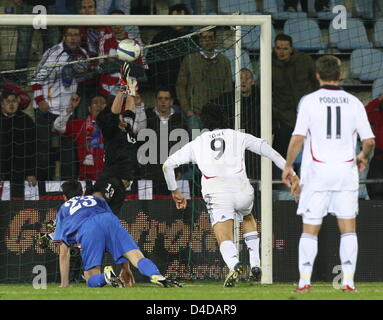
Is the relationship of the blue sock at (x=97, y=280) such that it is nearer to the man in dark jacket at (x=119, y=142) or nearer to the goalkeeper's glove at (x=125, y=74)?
the man in dark jacket at (x=119, y=142)

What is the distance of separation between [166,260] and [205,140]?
92.9 inches

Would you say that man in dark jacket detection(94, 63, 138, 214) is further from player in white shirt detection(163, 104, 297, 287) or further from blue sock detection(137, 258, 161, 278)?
blue sock detection(137, 258, 161, 278)

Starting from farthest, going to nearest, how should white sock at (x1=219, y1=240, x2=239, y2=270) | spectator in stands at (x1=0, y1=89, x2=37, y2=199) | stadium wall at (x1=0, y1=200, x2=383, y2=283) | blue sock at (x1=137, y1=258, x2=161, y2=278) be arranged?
1. spectator in stands at (x1=0, y1=89, x2=37, y2=199)
2. stadium wall at (x1=0, y1=200, x2=383, y2=283)
3. white sock at (x1=219, y1=240, x2=239, y2=270)
4. blue sock at (x1=137, y1=258, x2=161, y2=278)

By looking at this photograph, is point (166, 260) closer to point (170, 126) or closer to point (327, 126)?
point (170, 126)

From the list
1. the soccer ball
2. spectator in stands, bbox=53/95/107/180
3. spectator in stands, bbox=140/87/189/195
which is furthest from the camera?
spectator in stands, bbox=53/95/107/180

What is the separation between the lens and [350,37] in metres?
17.1

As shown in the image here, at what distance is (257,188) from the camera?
44.0 feet

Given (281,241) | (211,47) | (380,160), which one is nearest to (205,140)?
(281,241)

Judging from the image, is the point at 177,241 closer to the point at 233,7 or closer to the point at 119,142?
the point at 119,142

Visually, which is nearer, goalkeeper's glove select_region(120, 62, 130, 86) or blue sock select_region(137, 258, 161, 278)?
blue sock select_region(137, 258, 161, 278)

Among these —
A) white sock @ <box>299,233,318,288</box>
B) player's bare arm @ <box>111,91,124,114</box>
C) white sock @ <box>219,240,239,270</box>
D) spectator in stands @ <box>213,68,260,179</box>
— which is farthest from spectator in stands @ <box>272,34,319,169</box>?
white sock @ <box>299,233,318,288</box>

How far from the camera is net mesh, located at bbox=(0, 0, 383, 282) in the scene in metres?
13.2

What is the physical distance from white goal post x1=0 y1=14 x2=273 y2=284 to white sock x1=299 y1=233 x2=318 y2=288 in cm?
330

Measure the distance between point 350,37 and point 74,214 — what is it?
742 cm
